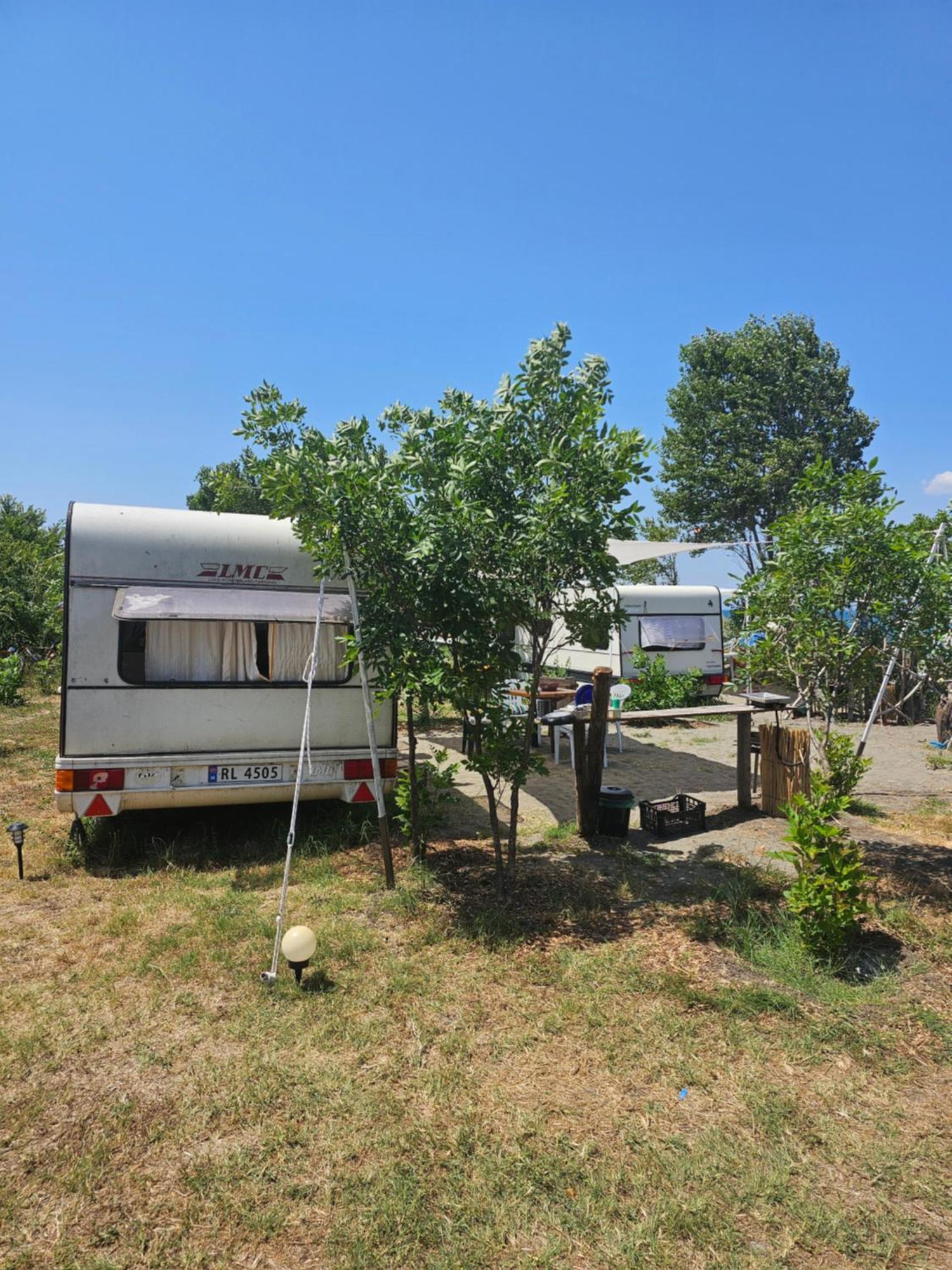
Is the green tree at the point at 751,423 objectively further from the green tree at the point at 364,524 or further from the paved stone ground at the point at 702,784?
the green tree at the point at 364,524

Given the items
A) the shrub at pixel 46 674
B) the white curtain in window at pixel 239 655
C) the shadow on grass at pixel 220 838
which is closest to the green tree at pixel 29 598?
the shrub at pixel 46 674

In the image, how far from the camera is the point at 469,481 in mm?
5180

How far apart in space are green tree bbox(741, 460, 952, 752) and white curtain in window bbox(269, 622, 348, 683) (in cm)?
363

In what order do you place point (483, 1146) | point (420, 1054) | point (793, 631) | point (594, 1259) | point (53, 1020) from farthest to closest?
point (793, 631) < point (53, 1020) < point (420, 1054) < point (483, 1146) < point (594, 1259)

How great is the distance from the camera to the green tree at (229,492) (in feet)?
84.5

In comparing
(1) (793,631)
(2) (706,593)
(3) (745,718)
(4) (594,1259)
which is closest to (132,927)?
(4) (594,1259)

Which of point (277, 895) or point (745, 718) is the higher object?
point (745, 718)

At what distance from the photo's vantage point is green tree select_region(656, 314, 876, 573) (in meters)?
32.3

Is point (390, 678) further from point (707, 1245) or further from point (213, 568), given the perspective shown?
point (707, 1245)

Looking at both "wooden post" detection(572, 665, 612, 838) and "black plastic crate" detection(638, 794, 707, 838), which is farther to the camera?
"black plastic crate" detection(638, 794, 707, 838)

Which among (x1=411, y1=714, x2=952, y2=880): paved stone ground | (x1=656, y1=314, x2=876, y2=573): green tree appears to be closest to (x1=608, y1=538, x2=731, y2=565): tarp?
(x1=411, y1=714, x2=952, y2=880): paved stone ground

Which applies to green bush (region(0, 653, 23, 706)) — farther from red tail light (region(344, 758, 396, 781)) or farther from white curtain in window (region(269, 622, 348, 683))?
red tail light (region(344, 758, 396, 781))

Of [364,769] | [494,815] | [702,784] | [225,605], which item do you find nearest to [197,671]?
[225,605]

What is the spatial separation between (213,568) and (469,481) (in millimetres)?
Result: 2563
